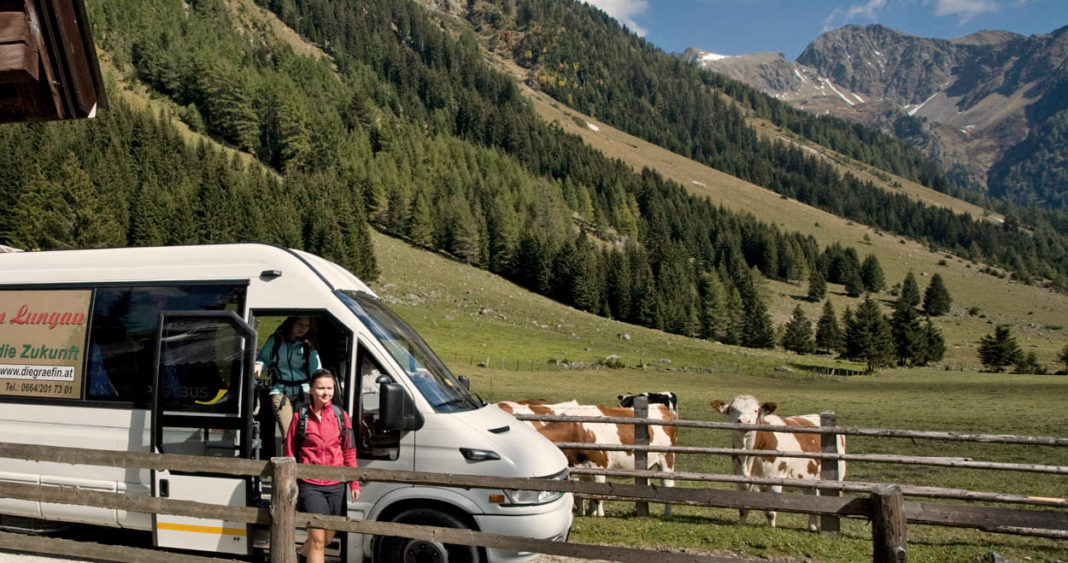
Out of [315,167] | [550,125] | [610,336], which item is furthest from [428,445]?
[550,125]

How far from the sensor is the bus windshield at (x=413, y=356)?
6.78 metres

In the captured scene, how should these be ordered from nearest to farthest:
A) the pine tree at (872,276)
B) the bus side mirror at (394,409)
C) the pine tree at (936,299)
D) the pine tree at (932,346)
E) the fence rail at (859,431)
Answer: the bus side mirror at (394,409)
the fence rail at (859,431)
the pine tree at (932,346)
the pine tree at (936,299)
the pine tree at (872,276)

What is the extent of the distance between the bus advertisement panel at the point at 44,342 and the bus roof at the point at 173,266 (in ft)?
0.80

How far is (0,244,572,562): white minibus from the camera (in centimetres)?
646

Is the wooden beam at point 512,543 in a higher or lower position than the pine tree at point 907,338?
lower

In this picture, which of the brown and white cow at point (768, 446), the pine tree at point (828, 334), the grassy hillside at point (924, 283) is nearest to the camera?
the brown and white cow at point (768, 446)

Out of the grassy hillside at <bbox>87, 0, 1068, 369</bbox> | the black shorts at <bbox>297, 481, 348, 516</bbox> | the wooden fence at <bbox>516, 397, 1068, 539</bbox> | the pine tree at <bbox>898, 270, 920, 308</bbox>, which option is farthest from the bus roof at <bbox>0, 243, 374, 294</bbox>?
the pine tree at <bbox>898, 270, 920, 308</bbox>

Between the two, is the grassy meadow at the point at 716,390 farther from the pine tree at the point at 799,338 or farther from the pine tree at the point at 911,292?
the pine tree at the point at 911,292

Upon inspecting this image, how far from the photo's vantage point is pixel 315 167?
113m

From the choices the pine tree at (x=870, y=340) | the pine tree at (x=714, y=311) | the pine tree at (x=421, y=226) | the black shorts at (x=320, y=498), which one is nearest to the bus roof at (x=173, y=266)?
the black shorts at (x=320, y=498)

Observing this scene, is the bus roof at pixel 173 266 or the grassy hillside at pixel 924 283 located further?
the grassy hillside at pixel 924 283

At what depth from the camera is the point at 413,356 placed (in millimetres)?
7098

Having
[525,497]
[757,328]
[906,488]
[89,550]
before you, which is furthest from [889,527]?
[757,328]

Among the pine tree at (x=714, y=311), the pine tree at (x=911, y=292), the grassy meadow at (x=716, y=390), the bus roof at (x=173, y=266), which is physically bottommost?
the grassy meadow at (x=716, y=390)
